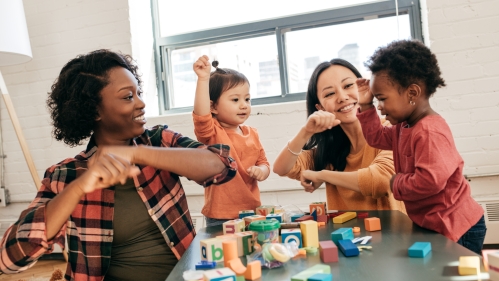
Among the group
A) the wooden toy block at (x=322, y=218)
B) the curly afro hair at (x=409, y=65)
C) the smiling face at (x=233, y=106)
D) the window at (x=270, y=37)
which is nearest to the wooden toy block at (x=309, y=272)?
the wooden toy block at (x=322, y=218)

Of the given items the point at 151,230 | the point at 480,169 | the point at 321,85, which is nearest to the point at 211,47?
the point at 321,85

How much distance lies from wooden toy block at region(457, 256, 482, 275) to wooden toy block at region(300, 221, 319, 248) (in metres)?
0.33

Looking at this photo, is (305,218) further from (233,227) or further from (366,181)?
(366,181)

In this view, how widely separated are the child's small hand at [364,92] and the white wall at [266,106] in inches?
46.5

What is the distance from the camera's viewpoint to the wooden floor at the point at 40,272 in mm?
2844

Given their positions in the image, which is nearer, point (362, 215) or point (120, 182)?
point (120, 182)

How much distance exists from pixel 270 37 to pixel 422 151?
6.86 feet

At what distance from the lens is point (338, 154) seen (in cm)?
184

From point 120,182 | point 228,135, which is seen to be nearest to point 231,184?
point 228,135

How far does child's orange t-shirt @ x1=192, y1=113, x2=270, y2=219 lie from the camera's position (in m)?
1.80

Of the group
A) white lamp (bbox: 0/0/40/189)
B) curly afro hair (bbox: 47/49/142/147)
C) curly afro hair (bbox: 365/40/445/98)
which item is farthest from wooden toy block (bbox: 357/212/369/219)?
white lamp (bbox: 0/0/40/189)

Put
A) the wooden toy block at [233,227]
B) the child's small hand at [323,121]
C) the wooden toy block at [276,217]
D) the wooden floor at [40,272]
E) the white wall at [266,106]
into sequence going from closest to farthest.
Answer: the wooden toy block at [233,227], the wooden toy block at [276,217], the child's small hand at [323,121], the white wall at [266,106], the wooden floor at [40,272]

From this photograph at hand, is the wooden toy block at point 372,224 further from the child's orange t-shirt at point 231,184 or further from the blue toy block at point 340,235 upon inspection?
the child's orange t-shirt at point 231,184

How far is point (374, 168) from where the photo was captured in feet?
5.12
